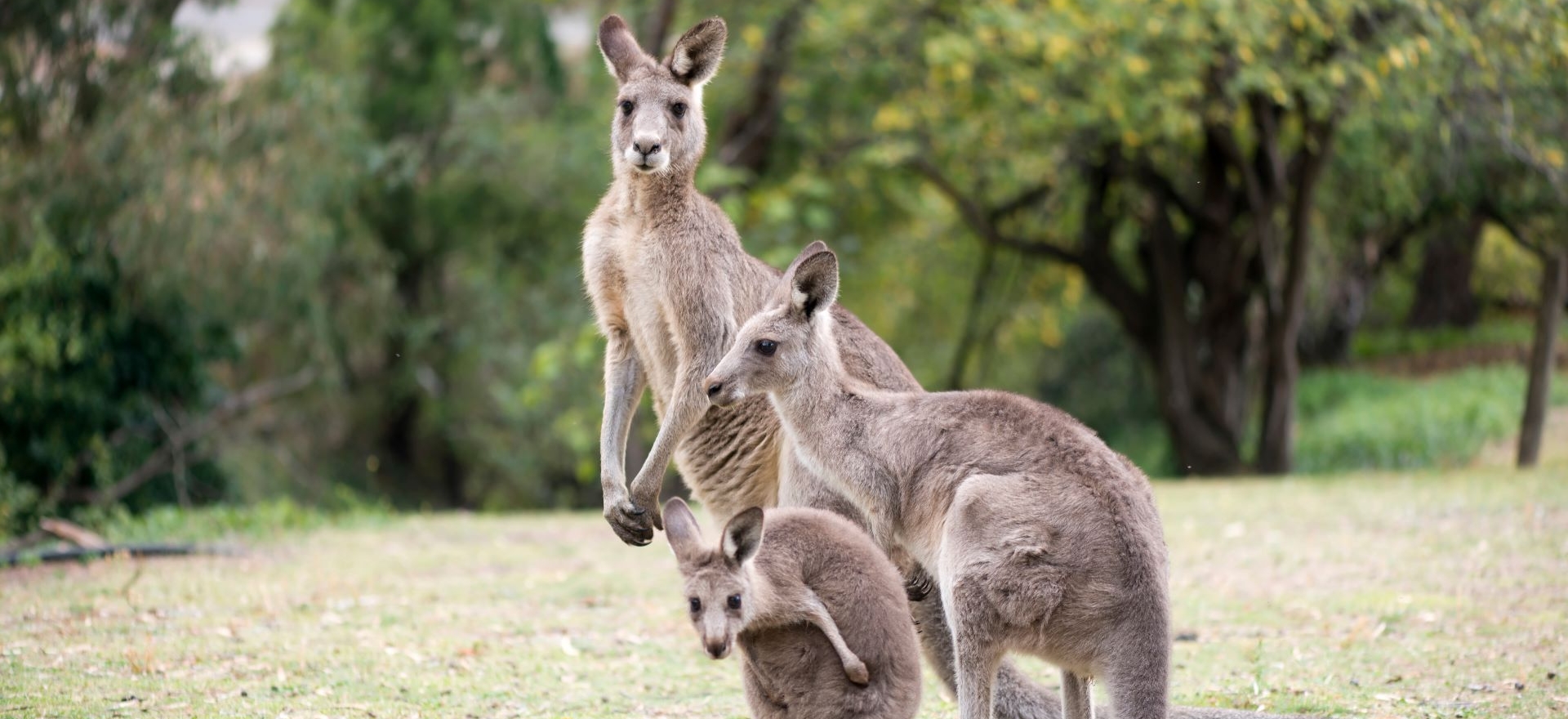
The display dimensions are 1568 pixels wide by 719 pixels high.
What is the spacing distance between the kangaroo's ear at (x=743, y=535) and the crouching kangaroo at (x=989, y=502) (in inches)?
21.2

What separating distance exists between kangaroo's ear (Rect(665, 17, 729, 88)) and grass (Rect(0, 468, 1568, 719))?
2.57 m

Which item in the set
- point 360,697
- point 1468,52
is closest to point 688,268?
Result: point 360,697

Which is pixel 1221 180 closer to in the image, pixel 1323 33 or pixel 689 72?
pixel 1323 33

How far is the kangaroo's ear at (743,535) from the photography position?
4.80 m

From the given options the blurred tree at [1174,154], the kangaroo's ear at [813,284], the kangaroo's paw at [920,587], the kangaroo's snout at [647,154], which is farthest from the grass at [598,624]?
the blurred tree at [1174,154]

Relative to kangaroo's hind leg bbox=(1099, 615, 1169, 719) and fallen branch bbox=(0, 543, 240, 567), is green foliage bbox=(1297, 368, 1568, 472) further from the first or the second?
kangaroo's hind leg bbox=(1099, 615, 1169, 719)

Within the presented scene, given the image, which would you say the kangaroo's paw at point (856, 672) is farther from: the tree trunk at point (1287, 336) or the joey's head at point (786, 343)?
the tree trunk at point (1287, 336)

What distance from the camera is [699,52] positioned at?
6.16 metres

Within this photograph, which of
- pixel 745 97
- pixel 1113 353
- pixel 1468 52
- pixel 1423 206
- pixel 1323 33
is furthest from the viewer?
pixel 1113 353

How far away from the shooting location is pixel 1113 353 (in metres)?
22.1

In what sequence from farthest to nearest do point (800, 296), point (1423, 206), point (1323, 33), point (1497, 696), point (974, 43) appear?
point (1423, 206) < point (974, 43) < point (1323, 33) < point (1497, 696) < point (800, 296)

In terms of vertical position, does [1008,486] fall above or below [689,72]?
below

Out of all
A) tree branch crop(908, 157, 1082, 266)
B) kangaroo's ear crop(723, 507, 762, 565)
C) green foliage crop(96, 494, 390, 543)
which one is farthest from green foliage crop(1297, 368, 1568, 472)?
kangaroo's ear crop(723, 507, 762, 565)

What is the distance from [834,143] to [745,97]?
4.36 ft
